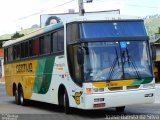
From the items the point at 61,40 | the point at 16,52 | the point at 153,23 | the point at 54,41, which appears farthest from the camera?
the point at 153,23

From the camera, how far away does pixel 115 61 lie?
628 inches

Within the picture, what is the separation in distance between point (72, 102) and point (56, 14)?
136 feet

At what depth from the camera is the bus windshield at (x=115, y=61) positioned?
15.8 metres

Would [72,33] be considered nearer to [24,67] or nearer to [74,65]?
[74,65]

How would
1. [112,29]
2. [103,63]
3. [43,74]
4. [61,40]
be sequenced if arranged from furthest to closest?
[43,74] → [61,40] → [112,29] → [103,63]

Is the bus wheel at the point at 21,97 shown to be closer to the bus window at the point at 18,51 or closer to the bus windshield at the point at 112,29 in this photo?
the bus window at the point at 18,51

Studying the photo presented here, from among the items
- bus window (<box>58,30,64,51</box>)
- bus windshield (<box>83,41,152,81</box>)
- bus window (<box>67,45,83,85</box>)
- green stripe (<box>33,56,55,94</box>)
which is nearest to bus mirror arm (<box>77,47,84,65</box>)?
bus windshield (<box>83,41,152,81</box>)

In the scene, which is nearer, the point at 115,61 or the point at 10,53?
the point at 115,61

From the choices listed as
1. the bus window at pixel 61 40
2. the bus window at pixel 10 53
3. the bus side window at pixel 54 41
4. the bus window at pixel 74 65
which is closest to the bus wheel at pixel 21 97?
the bus window at pixel 10 53

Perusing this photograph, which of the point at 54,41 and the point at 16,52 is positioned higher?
the point at 54,41

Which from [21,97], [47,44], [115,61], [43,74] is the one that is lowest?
[21,97]

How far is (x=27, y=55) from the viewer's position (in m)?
22.6

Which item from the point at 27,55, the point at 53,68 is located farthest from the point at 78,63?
the point at 27,55

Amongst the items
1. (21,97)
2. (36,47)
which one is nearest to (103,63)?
(36,47)
